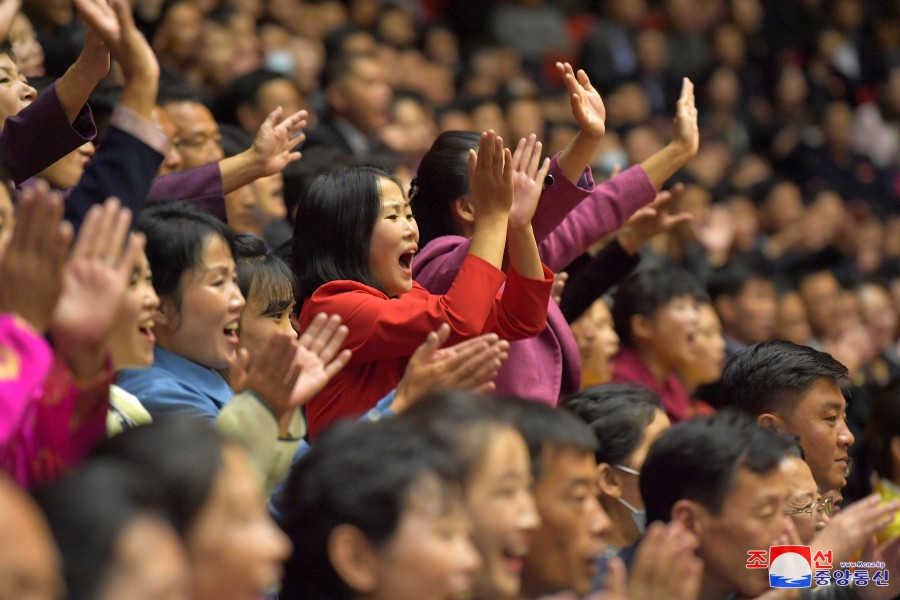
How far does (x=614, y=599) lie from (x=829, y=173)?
24.4 feet

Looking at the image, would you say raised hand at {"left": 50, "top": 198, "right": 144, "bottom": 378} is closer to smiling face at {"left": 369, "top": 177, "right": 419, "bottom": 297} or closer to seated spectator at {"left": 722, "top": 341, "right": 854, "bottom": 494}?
smiling face at {"left": 369, "top": 177, "right": 419, "bottom": 297}

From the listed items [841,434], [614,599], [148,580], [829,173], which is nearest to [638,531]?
[841,434]

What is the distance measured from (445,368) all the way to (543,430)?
23cm

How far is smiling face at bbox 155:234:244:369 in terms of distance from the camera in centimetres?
264

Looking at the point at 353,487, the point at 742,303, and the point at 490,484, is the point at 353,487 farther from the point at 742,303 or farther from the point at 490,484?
the point at 742,303

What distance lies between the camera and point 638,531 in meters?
2.98

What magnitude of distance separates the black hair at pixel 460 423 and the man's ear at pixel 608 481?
0.91 metres

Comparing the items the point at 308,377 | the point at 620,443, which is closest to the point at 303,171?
the point at 620,443

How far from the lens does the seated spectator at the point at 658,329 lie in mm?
4453

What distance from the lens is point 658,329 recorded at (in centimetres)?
448

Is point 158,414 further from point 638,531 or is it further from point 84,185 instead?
point 638,531

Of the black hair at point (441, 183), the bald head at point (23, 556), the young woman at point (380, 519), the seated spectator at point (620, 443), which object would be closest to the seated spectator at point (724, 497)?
the seated spectator at point (620, 443)

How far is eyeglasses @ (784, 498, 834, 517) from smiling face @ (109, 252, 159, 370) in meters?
1.35

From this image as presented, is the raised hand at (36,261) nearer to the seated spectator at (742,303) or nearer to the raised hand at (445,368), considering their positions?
the raised hand at (445,368)
